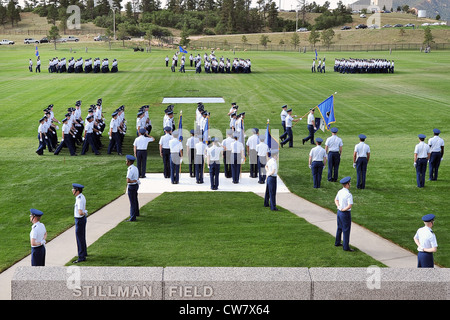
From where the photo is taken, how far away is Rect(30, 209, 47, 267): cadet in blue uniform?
9.55 meters

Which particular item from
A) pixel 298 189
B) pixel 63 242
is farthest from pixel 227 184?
pixel 63 242

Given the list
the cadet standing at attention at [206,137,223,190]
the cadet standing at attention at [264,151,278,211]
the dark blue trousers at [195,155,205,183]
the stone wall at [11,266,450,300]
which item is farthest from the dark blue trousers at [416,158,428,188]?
the stone wall at [11,266,450,300]

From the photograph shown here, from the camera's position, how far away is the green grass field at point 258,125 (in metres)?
14.3

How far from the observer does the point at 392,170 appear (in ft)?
62.9

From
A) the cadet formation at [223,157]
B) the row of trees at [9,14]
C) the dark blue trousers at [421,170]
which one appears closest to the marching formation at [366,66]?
the cadet formation at [223,157]

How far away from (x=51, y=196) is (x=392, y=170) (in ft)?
38.2

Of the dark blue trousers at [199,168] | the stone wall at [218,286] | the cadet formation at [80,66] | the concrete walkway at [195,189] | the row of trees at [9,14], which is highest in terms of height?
the row of trees at [9,14]

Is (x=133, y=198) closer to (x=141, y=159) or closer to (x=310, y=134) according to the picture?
(x=141, y=159)

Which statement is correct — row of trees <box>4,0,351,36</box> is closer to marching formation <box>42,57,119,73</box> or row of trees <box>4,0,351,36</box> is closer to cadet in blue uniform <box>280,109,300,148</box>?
marching formation <box>42,57,119,73</box>

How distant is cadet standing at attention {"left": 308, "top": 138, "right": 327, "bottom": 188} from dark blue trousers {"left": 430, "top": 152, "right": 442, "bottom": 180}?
3.62m

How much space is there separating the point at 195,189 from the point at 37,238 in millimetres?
7869

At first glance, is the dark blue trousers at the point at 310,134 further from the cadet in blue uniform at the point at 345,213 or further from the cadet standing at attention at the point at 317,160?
the cadet in blue uniform at the point at 345,213

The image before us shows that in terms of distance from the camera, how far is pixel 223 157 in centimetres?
1905
